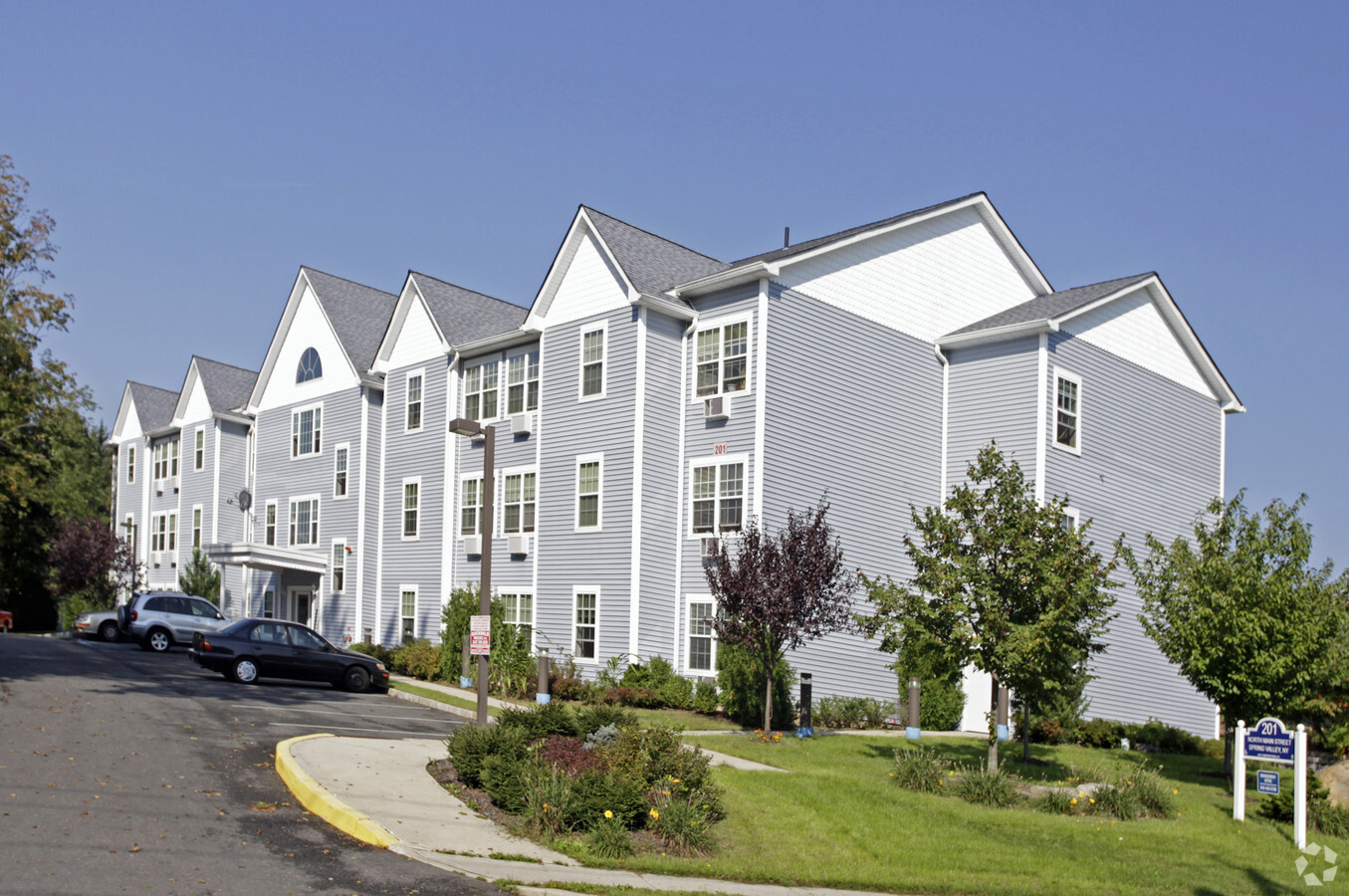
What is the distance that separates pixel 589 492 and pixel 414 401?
992 cm

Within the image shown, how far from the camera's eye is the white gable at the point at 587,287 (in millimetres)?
29422

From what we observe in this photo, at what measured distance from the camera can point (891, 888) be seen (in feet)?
36.3

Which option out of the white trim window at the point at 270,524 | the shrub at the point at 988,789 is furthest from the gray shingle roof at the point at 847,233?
the white trim window at the point at 270,524

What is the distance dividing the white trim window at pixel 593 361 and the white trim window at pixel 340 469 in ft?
41.7

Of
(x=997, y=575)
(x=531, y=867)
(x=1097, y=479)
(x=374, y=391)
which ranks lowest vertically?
(x=531, y=867)

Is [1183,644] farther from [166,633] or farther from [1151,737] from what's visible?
[166,633]

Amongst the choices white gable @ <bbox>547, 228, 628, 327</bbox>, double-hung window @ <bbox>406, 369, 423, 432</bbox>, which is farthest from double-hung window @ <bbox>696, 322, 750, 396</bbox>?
double-hung window @ <bbox>406, 369, 423, 432</bbox>

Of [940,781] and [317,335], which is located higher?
[317,335]

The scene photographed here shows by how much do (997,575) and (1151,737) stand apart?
11.7m

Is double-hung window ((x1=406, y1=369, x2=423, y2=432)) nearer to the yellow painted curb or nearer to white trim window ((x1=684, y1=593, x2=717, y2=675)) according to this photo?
white trim window ((x1=684, y1=593, x2=717, y2=675))

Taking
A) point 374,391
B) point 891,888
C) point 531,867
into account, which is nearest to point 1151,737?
point 891,888

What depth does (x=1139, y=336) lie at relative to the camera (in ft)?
105

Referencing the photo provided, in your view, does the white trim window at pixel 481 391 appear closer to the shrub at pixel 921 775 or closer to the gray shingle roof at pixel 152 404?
the shrub at pixel 921 775

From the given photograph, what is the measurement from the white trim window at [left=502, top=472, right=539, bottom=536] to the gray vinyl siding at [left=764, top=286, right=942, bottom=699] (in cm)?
768
